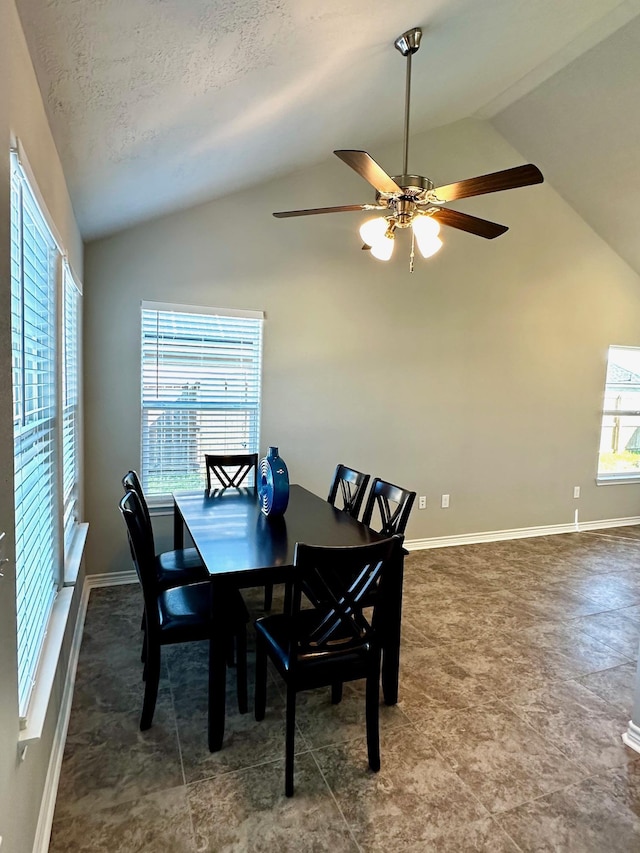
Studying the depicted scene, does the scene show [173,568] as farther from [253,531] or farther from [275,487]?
[275,487]

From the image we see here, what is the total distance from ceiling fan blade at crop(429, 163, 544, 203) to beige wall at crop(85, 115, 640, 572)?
6.27ft

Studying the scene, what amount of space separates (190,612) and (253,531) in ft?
1.57

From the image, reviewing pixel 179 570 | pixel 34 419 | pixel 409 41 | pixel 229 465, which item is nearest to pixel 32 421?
pixel 34 419

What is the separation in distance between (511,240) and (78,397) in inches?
160

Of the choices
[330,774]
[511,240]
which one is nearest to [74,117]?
[330,774]

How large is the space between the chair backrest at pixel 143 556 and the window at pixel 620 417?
201 inches

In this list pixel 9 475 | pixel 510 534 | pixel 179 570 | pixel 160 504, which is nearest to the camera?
pixel 9 475

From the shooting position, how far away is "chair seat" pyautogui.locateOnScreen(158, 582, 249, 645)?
2109 mm

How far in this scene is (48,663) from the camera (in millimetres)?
1626

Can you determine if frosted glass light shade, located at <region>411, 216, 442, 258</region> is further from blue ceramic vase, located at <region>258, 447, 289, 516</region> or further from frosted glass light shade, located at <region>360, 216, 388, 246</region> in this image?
blue ceramic vase, located at <region>258, 447, 289, 516</region>

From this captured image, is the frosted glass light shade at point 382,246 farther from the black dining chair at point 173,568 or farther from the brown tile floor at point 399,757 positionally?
the brown tile floor at point 399,757

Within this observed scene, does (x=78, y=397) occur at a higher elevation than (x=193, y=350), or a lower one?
lower

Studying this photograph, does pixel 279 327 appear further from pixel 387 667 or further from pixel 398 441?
pixel 387 667

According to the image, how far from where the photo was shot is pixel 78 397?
308 cm
